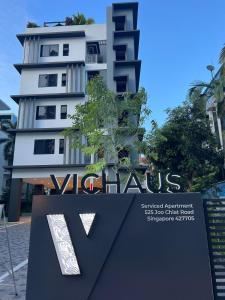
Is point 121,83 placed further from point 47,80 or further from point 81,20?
point 81,20

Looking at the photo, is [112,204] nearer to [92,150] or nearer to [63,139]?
[92,150]

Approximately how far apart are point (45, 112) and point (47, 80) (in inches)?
137

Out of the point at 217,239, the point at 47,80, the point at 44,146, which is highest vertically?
the point at 47,80

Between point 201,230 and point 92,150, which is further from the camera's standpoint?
point 92,150

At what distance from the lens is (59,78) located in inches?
1144

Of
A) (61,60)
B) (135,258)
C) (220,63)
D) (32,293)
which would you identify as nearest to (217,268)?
(135,258)

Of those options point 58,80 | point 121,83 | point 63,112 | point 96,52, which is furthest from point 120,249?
point 96,52

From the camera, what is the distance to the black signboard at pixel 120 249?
5453mm

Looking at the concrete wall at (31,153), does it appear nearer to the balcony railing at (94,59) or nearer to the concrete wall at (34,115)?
the concrete wall at (34,115)

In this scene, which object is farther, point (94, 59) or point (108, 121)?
point (94, 59)

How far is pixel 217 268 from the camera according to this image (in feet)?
18.8

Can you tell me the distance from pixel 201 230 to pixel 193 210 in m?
0.41

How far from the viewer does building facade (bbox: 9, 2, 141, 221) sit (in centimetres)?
2670

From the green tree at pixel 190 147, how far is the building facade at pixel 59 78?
9391mm
